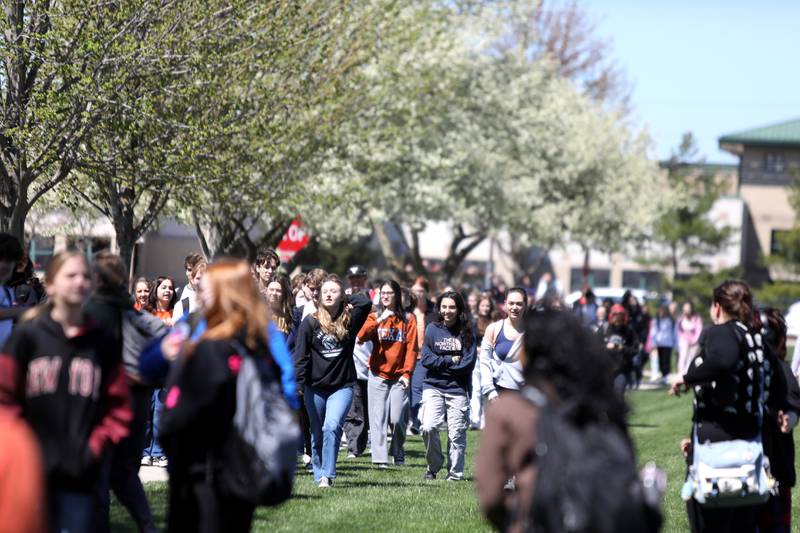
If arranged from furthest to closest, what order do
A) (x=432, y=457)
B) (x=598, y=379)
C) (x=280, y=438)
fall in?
(x=432, y=457)
(x=280, y=438)
(x=598, y=379)

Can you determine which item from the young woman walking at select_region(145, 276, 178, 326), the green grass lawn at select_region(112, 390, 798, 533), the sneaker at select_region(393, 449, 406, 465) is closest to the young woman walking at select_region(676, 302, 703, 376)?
the green grass lawn at select_region(112, 390, 798, 533)

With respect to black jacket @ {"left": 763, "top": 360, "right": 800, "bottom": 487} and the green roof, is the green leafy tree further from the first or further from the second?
black jacket @ {"left": 763, "top": 360, "right": 800, "bottom": 487}

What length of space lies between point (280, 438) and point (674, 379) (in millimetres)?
2903

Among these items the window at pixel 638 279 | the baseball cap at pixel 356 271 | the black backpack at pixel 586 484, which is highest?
the window at pixel 638 279

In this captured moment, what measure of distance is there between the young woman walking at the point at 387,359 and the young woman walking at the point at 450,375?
0.44 meters

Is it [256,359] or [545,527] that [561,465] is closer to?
[545,527]

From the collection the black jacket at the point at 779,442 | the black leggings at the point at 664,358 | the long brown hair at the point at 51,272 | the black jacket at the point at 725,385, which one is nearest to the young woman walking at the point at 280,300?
the black jacket at the point at 779,442

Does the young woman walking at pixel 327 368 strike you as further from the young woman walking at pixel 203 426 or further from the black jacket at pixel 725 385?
the young woman walking at pixel 203 426

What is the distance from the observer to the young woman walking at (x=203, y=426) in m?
5.78

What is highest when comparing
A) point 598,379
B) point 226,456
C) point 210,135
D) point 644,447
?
point 210,135

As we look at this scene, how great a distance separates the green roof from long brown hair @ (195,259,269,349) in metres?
74.4

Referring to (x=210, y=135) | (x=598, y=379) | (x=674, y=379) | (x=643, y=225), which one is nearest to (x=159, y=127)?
(x=210, y=135)

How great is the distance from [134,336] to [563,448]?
312 centimetres

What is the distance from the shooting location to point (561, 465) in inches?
189
